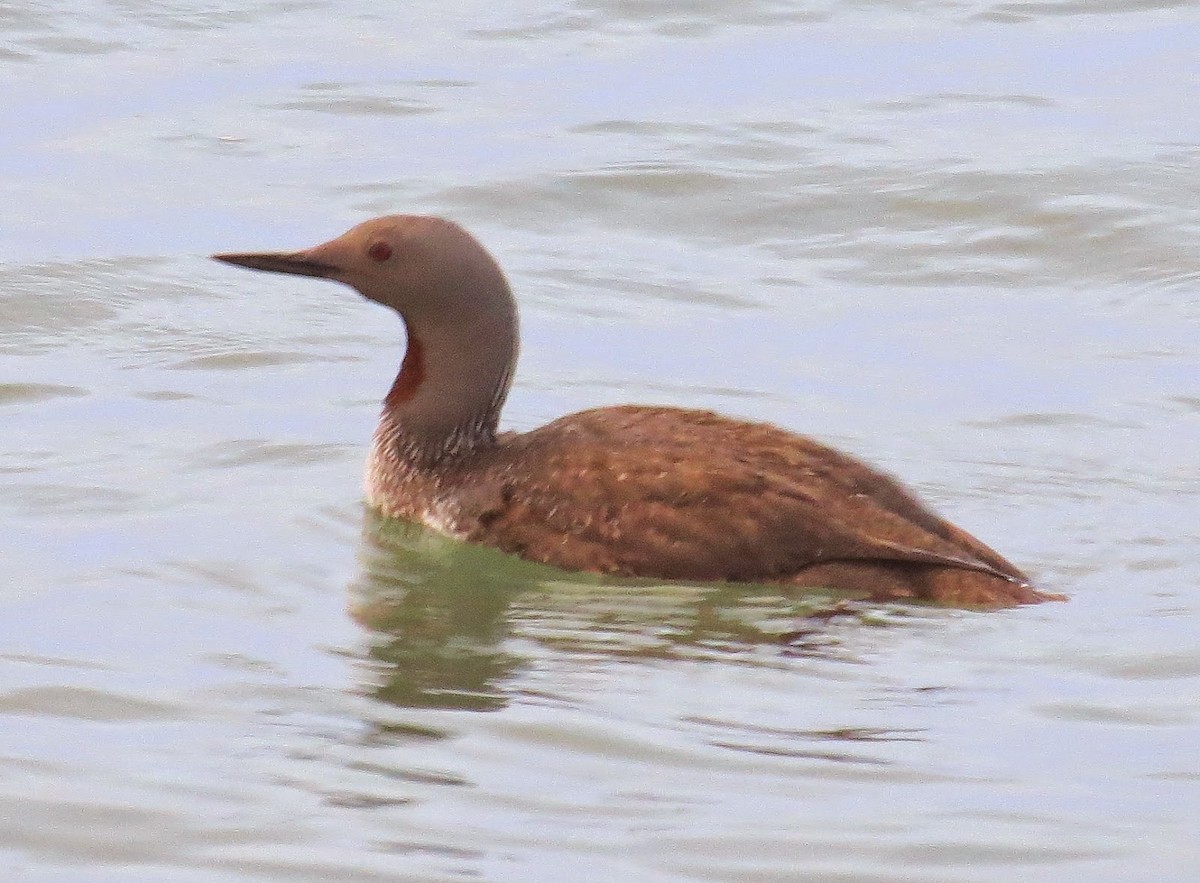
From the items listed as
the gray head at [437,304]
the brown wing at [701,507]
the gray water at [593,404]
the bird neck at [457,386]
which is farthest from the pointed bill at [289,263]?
the brown wing at [701,507]

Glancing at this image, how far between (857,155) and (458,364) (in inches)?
231

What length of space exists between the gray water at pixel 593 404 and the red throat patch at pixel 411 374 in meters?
0.43

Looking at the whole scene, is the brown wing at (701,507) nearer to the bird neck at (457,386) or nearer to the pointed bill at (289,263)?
the bird neck at (457,386)

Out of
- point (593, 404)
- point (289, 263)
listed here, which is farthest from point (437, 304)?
point (593, 404)

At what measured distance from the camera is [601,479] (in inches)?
328

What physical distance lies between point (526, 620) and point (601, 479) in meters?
0.62

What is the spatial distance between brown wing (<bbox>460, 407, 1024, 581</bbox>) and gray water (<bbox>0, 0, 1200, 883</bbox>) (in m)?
0.12

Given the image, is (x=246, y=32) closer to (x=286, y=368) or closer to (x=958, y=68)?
(x=958, y=68)

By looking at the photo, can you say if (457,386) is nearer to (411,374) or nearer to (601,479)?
(411,374)

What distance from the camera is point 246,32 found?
16.4 m

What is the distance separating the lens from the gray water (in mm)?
6379

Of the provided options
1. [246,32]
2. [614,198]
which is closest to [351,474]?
[614,198]

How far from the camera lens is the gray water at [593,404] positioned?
638 cm

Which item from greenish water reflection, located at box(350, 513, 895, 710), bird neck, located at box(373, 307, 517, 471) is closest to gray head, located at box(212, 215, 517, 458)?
bird neck, located at box(373, 307, 517, 471)
